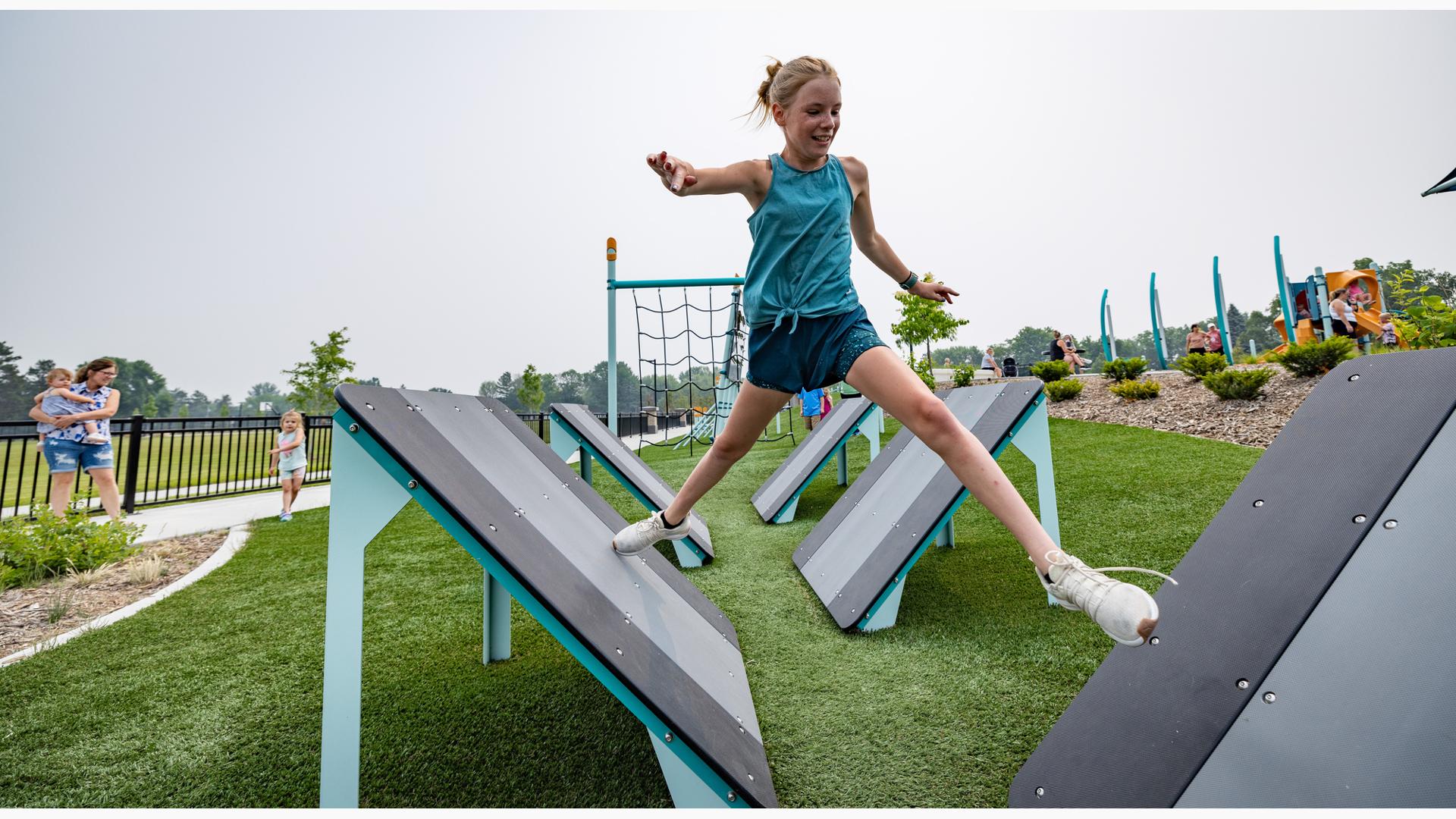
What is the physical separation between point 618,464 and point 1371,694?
12.0 ft

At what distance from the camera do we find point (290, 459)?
652 cm

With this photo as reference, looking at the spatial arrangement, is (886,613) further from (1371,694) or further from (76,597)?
(76,597)

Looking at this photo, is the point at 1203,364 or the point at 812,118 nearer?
the point at 812,118

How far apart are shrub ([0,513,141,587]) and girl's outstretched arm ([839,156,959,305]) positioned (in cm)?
547

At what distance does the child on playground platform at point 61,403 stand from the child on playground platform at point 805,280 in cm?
679

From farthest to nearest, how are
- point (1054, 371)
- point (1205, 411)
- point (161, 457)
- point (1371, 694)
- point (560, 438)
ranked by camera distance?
point (1054, 371) → point (161, 457) → point (1205, 411) → point (560, 438) → point (1371, 694)

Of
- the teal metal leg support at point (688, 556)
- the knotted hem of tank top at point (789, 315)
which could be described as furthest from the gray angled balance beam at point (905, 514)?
the knotted hem of tank top at point (789, 315)

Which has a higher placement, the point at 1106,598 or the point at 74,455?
the point at 74,455

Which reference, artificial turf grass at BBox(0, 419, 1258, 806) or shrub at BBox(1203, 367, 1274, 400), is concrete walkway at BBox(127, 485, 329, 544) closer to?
artificial turf grass at BBox(0, 419, 1258, 806)

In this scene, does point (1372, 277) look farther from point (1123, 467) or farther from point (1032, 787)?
point (1032, 787)

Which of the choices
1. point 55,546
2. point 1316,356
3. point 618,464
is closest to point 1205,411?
point 1316,356

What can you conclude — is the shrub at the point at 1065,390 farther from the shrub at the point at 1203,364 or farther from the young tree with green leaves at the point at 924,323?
the young tree with green leaves at the point at 924,323

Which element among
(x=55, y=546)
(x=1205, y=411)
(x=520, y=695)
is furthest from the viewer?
(x=1205, y=411)

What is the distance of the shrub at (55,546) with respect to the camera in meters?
3.92
